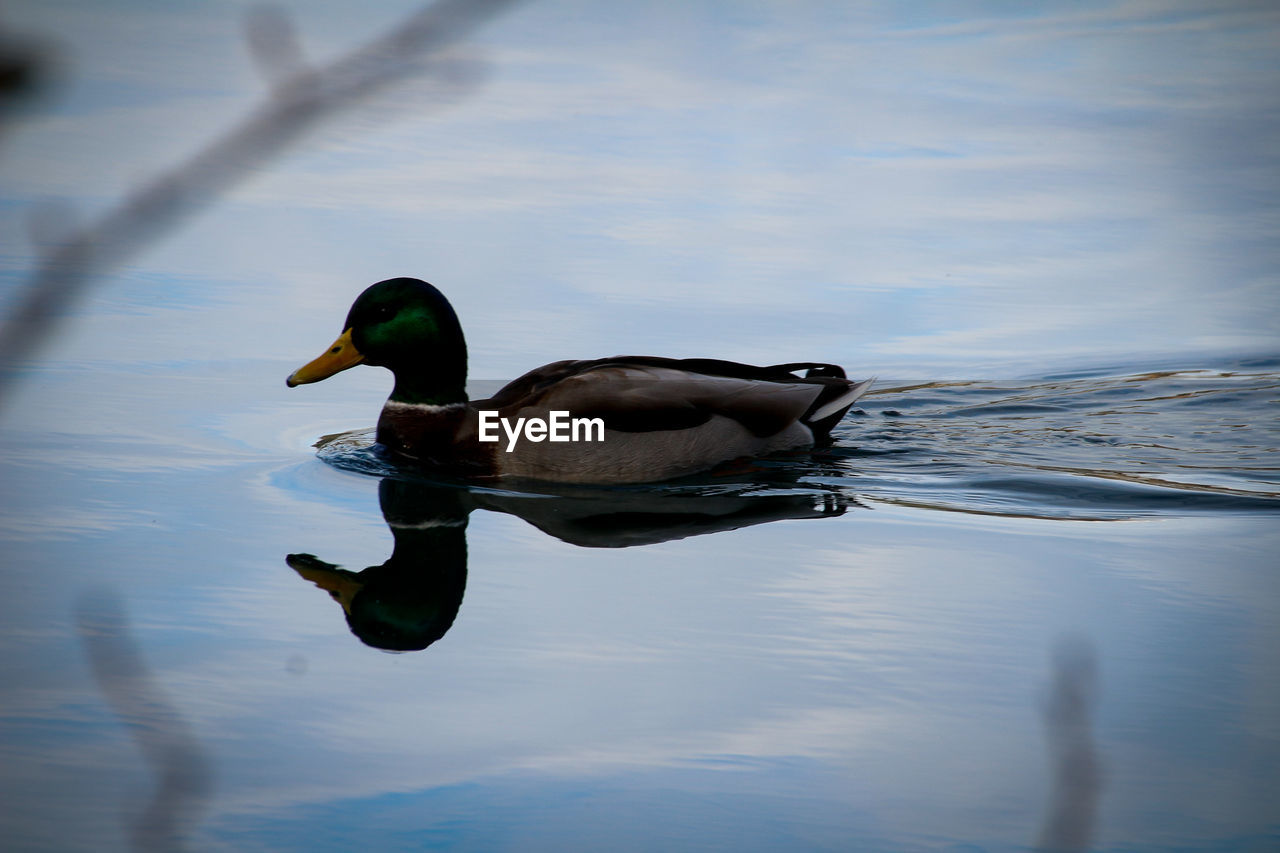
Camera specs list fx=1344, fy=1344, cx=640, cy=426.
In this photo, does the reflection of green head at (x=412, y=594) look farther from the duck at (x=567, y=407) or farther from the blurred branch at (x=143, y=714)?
the duck at (x=567, y=407)

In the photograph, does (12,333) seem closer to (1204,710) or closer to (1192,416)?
(1204,710)

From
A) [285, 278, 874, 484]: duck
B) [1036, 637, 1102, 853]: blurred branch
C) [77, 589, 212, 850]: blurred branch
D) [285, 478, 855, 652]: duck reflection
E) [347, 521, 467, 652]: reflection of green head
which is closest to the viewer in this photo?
[1036, 637, 1102, 853]: blurred branch

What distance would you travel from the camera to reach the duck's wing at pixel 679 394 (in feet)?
22.4

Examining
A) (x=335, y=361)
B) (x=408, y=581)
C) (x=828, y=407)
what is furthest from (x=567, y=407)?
(x=408, y=581)

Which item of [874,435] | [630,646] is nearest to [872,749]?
[630,646]

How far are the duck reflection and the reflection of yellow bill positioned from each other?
0.88 meters

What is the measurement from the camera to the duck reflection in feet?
15.2

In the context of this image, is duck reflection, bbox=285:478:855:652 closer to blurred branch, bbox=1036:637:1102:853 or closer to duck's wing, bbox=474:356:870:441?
duck's wing, bbox=474:356:870:441

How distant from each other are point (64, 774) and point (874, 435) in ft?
18.8

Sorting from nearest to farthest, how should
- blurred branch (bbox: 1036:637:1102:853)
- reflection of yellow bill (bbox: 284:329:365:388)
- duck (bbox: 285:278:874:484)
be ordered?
blurred branch (bbox: 1036:637:1102:853), duck (bbox: 285:278:874:484), reflection of yellow bill (bbox: 284:329:365:388)

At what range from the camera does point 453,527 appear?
5.94m

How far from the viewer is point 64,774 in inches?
126

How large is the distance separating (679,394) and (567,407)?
0.68m

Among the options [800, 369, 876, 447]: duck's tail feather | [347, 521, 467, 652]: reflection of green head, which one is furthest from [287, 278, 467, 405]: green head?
[800, 369, 876, 447]: duck's tail feather
